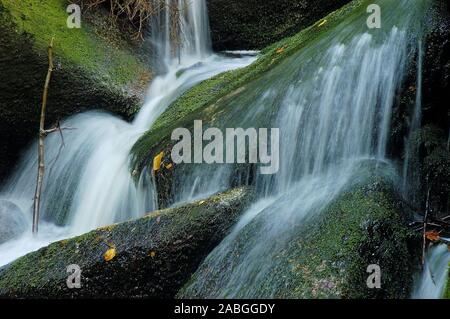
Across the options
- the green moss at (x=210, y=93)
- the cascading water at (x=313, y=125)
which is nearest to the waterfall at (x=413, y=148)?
the cascading water at (x=313, y=125)

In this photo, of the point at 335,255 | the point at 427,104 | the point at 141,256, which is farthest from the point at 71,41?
the point at 335,255

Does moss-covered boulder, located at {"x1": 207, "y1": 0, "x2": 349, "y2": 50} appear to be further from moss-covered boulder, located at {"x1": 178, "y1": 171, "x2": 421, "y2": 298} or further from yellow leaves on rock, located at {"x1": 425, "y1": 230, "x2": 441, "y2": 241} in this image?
yellow leaves on rock, located at {"x1": 425, "y1": 230, "x2": 441, "y2": 241}

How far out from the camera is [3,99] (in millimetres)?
6500

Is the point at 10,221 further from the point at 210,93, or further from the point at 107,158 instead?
the point at 210,93

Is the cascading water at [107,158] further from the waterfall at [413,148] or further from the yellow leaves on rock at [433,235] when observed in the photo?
the yellow leaves on rock at [433,235]

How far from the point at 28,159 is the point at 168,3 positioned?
2635mm

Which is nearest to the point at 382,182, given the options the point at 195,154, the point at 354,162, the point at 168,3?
the point at 354,162

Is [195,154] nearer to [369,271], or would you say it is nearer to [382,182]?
[382,182]

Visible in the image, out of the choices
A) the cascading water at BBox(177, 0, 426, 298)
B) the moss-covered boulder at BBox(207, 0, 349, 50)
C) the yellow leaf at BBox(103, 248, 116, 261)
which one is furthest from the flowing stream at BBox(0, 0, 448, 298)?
the moss-covered boulder at BBox(207, 0, 349, 50)

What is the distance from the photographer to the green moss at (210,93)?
5340 mm

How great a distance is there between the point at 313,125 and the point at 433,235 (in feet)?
4.00

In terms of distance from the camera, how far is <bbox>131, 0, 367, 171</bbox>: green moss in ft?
17.5
